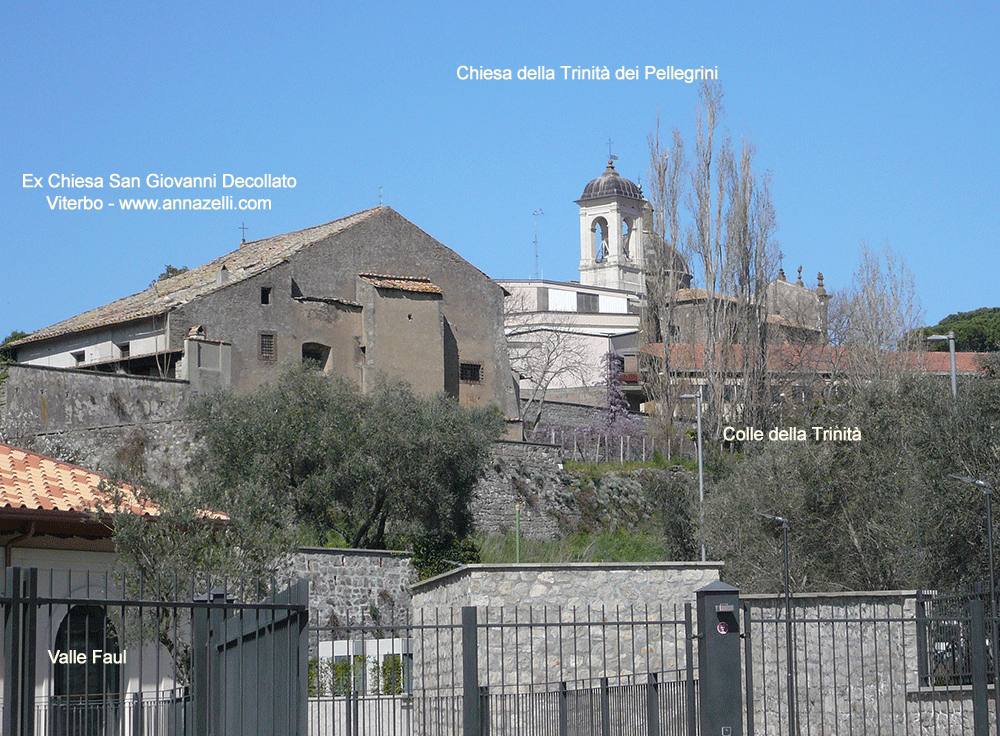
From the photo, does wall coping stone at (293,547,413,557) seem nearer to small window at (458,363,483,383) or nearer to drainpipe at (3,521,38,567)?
drainpipe at (3,521,38,567)

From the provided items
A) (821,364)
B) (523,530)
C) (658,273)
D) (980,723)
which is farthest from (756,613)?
(821,364)

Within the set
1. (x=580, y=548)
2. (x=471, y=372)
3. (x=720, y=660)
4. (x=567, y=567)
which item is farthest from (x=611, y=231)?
(x=720, y=660)

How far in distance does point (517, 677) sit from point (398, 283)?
1098 inches

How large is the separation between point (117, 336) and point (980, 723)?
30616 millimetres

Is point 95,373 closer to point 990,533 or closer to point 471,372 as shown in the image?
point 471,372

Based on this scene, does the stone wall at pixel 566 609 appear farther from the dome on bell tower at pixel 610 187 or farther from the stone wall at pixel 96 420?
the dome on bell tower at pixel 610 187

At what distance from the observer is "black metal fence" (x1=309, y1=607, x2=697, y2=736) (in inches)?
397

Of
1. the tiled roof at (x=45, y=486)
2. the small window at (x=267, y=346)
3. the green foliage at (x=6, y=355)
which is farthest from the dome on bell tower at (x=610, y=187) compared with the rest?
the tiled roof at (x=45, y=486)

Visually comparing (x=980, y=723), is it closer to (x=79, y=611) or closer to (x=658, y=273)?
(x=79, y=611)

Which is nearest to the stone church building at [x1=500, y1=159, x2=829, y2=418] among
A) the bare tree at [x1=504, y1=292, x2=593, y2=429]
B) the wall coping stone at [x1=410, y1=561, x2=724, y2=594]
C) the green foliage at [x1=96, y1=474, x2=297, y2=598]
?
the bare tree at [x1=504, y1=292, x2=593, y2=429]

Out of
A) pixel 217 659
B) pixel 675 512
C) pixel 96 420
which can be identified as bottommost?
pixel 675 512

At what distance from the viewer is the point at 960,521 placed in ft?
60.1

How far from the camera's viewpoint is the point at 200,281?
39.3 meters

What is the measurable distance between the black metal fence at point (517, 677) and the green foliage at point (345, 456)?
172 inches
